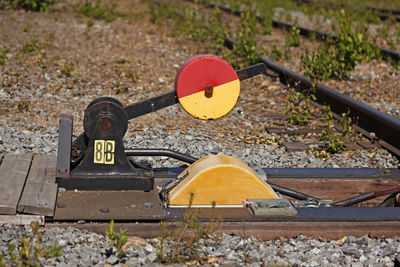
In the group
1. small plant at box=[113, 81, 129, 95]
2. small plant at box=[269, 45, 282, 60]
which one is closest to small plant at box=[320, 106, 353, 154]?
small plant at box=[113, 81, 129, 95]

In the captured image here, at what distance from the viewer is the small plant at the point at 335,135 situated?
5867mm

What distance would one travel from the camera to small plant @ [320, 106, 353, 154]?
5.87 metres

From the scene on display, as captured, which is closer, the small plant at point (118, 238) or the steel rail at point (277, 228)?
the small plant at point (118, 238)

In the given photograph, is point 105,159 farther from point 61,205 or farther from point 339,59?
point 339,59

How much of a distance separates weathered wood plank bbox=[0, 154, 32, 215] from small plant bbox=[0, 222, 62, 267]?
0.28 m

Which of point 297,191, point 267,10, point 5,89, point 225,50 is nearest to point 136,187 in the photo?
point 297,191

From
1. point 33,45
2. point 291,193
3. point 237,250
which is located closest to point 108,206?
point 237,250

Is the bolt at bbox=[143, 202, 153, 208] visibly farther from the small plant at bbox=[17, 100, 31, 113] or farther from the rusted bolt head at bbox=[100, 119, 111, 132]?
the small plant at bbox=[17, 100, 31, 113]

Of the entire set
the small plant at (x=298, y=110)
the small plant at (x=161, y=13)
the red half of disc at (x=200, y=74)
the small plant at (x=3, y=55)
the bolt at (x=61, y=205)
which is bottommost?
the small plant at (x=161, y=13)

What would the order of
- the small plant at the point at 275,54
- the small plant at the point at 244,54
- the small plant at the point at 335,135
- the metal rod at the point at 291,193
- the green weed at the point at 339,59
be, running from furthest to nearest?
the small plant at the point at 275,54
the small plant at the point at 244,54
the green weed at the point at 339,59
the small plant at the point at 335,135
the metal rod at the point at 291,193

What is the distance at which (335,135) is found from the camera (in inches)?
243

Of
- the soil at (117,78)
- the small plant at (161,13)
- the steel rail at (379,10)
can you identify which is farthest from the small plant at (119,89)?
the steel rail at (379,10)

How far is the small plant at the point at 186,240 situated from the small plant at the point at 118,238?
190 mm

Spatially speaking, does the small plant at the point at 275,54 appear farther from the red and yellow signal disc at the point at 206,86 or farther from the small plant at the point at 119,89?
the red and yellow signal disc at the point at 206,86
